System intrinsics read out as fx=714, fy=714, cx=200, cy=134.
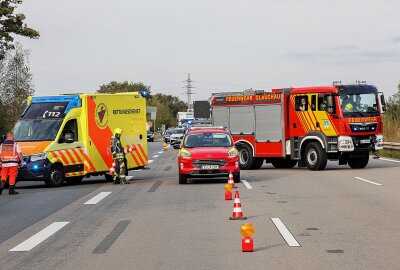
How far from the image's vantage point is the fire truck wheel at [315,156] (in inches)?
982

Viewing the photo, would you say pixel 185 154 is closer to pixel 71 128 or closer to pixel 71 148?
pixel 71 148

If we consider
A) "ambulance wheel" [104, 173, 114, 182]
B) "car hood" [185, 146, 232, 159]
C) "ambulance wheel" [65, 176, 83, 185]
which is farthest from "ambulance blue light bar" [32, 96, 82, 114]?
"car hood" [185, 146, 232, 159]

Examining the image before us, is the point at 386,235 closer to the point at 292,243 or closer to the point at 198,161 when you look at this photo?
the point at 292,243

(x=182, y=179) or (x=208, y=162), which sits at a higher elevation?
(x=208, y=162)

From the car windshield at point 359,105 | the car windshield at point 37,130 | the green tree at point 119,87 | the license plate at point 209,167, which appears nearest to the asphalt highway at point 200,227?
the license plate at point 209,167

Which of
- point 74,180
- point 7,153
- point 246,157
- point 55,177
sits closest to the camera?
point 7,153

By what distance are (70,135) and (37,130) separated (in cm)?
112

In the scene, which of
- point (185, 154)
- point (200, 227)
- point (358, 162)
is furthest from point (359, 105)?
point (200, 227)

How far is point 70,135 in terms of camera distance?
21.4 meters

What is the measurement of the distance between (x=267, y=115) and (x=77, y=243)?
1780cm

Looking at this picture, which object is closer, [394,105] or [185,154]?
[185,154]

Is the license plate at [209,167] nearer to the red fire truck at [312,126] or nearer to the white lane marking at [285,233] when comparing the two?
the red fire truck at [312,126]

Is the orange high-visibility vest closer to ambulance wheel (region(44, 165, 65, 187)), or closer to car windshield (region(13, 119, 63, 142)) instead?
ambulance wheel (region(44, 165, 65, 187))

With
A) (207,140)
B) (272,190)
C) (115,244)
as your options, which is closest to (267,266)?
(115,244)
